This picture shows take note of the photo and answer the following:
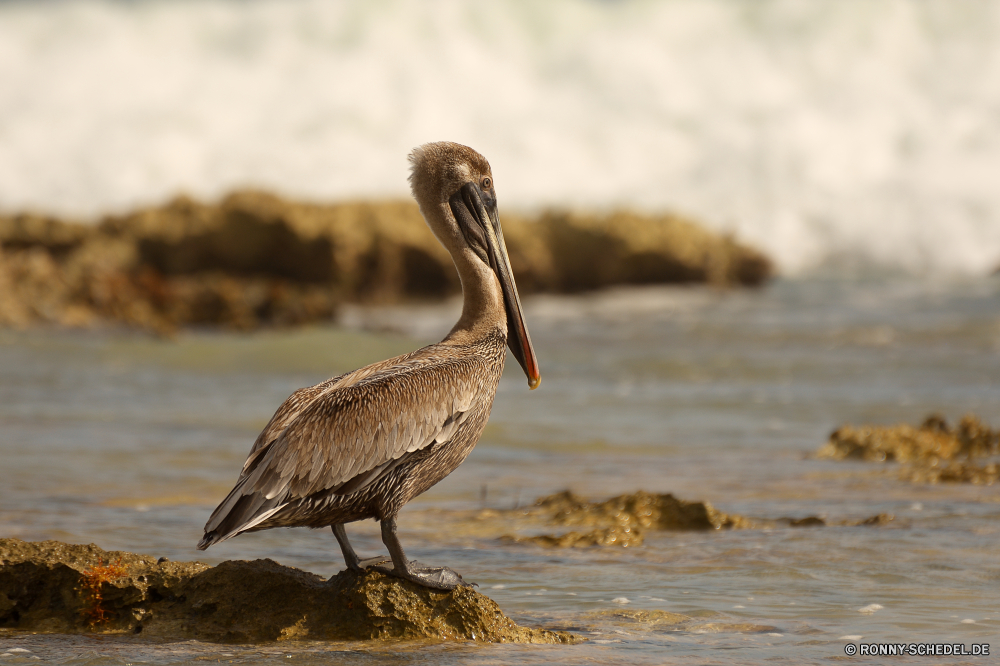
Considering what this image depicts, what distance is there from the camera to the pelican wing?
3.65 metres

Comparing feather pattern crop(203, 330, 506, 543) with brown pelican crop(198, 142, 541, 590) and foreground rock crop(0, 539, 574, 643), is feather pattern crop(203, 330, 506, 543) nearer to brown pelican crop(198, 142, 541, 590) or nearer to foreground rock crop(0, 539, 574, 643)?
brown pelican crop(198, 142, 541, 590)

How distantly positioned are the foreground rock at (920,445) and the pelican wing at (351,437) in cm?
431

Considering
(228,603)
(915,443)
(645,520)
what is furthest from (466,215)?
(915,443)

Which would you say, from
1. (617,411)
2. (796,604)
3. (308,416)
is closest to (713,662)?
(796,604)

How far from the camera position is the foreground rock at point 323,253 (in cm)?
1889

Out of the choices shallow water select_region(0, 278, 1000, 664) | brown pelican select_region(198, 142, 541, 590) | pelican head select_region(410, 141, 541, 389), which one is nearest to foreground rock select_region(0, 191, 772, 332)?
shallow water select_region(0, 278, 1000, 664)

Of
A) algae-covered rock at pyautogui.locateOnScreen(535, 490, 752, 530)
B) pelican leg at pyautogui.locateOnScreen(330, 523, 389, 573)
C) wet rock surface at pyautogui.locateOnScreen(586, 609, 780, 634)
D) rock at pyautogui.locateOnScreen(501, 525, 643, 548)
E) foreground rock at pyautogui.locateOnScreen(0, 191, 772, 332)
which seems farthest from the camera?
A: foreground rock at pyautogui.locateOnScreen(0, 191, 772, 332)

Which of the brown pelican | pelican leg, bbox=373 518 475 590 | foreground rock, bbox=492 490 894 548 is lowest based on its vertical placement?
foreground rock, bbox=492 490 894 548

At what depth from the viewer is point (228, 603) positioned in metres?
3.79

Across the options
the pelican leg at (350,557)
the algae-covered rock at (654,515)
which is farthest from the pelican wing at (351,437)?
the algae-covered rock at (654,515)

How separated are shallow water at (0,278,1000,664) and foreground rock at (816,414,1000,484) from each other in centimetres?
23

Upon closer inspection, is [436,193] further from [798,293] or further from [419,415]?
[798,293]

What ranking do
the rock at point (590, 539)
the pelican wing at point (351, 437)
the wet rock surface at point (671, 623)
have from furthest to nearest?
1. the rock at point (590, 539)
2. the wet rock surface at point (671, 623)
3. the pelican wing at point (351, 437)

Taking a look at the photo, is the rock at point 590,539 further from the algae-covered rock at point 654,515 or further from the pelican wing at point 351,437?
the pelican wing at point 351,437
